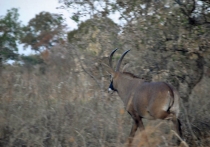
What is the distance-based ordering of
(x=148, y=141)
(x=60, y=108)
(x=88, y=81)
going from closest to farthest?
(x=148, y=141)
(x=60, y=108)
(x=88, y=81)

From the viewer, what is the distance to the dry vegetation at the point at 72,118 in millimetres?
7488

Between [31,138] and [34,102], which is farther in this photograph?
[34,102]

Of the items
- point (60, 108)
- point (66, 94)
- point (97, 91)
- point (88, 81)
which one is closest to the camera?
point (60, 108)

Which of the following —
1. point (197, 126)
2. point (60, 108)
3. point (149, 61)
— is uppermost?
point (149, 61)

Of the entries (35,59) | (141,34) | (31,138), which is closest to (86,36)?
(141,34)

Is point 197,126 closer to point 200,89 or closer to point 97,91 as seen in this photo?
point 200,89

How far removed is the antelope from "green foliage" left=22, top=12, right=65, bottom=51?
12.9 m

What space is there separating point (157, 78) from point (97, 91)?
142 centimetres

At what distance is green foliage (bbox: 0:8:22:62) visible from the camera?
15577 millimetres

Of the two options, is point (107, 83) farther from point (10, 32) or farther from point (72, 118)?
point (10, 32)

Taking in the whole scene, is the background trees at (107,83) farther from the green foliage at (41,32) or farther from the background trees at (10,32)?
the green foliage at (41,32)

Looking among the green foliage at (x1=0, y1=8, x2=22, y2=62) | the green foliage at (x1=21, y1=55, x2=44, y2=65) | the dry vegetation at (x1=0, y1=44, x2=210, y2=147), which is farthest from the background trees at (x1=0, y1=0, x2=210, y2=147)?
the green foliage at (x1=21, y1=55, x2=44, y2=65)

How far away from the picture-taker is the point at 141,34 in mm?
8516

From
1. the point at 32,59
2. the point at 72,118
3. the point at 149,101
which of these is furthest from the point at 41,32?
the point at 149,101
